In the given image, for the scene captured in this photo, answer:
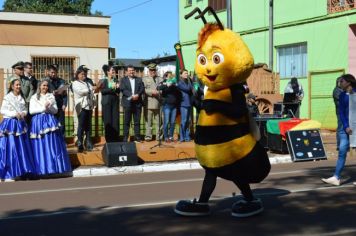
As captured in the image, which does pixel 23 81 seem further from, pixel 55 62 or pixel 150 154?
pixel 55 62

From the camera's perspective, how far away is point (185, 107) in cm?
1515

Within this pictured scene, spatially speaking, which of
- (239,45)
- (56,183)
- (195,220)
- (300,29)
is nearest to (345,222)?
(195,220)

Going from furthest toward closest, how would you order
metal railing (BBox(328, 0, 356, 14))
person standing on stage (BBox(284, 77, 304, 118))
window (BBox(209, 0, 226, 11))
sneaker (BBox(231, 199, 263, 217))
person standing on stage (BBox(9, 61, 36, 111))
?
window (BBox(209, 0, 226, 11)), metal railing (BBox(328, 0, 356, 14)), person standing on stage (BBox(284, 77, 304, 118)), person standing on stage (BBox(9, 61, 36, 111)), sneaker (BBox(231, 199, 263, 217))

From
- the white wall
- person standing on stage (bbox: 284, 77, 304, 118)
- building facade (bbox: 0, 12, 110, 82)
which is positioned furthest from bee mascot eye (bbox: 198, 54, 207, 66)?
the white wall

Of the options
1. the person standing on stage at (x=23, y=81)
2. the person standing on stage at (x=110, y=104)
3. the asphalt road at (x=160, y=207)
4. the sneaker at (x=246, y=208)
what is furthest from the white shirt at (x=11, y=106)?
the sneaker at (x=246, y=208)

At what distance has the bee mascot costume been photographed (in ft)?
23.0

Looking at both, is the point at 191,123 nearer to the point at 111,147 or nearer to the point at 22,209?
the point at 111,147

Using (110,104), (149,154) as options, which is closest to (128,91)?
(110,104)

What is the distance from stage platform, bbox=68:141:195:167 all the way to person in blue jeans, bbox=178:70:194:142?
825 millimetres

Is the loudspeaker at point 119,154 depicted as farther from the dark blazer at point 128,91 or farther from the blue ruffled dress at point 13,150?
the blue ruffled dress at point 13,150

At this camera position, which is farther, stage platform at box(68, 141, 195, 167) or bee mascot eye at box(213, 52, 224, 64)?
stage platform at box(68, 141, 195, 167)

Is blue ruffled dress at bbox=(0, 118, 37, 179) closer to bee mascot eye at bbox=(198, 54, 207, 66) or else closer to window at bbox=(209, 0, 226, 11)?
bee mascot eye at bbox=(198, 54, 207, 66)

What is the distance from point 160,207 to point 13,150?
4425mm

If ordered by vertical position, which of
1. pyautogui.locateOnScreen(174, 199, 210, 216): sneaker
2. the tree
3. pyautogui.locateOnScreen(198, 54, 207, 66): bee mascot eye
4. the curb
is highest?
the tree
